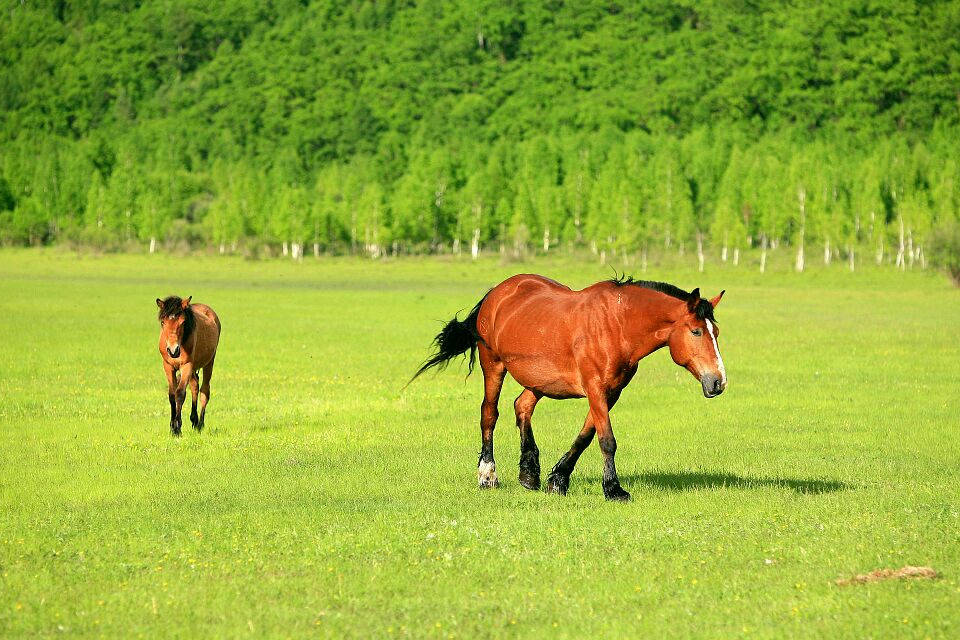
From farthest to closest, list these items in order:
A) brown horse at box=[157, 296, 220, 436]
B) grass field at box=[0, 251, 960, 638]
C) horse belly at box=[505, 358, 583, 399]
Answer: brown horse at box=[157, 296, 220, 436]
horse belly at box=[505, 358, 583, 399]
grass field at box=[0, 251, 960, 638]

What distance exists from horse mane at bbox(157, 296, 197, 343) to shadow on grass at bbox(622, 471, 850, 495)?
22.5 ft

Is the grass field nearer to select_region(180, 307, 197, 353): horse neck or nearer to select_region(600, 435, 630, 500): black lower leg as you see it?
select_region(600, 435, 630, 500): black lower leg

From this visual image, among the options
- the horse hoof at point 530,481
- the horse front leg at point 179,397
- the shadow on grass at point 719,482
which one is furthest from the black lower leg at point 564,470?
the horse front leg at point 179,397

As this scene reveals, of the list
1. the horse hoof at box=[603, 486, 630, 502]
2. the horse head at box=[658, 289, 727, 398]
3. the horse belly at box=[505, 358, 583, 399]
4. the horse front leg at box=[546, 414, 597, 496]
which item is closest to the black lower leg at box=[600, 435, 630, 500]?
the horse hoof at box=[603, 486, 630, 502]

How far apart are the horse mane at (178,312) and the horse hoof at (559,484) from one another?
6780mm

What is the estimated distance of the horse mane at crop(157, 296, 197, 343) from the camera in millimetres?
18469

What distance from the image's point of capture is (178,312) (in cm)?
1852

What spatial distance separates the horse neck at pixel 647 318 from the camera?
13.2 m

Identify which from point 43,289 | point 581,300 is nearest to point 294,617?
point 581,300

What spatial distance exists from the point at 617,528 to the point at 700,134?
155 m

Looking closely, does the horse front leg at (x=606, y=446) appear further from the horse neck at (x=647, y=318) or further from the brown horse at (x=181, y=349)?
the brown horse at (x=181, y=349)

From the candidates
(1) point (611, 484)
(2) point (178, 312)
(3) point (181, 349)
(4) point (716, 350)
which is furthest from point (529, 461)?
(2) point (178, 312)

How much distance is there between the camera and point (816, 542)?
11.5 metres

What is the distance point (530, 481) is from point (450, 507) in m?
1.50
